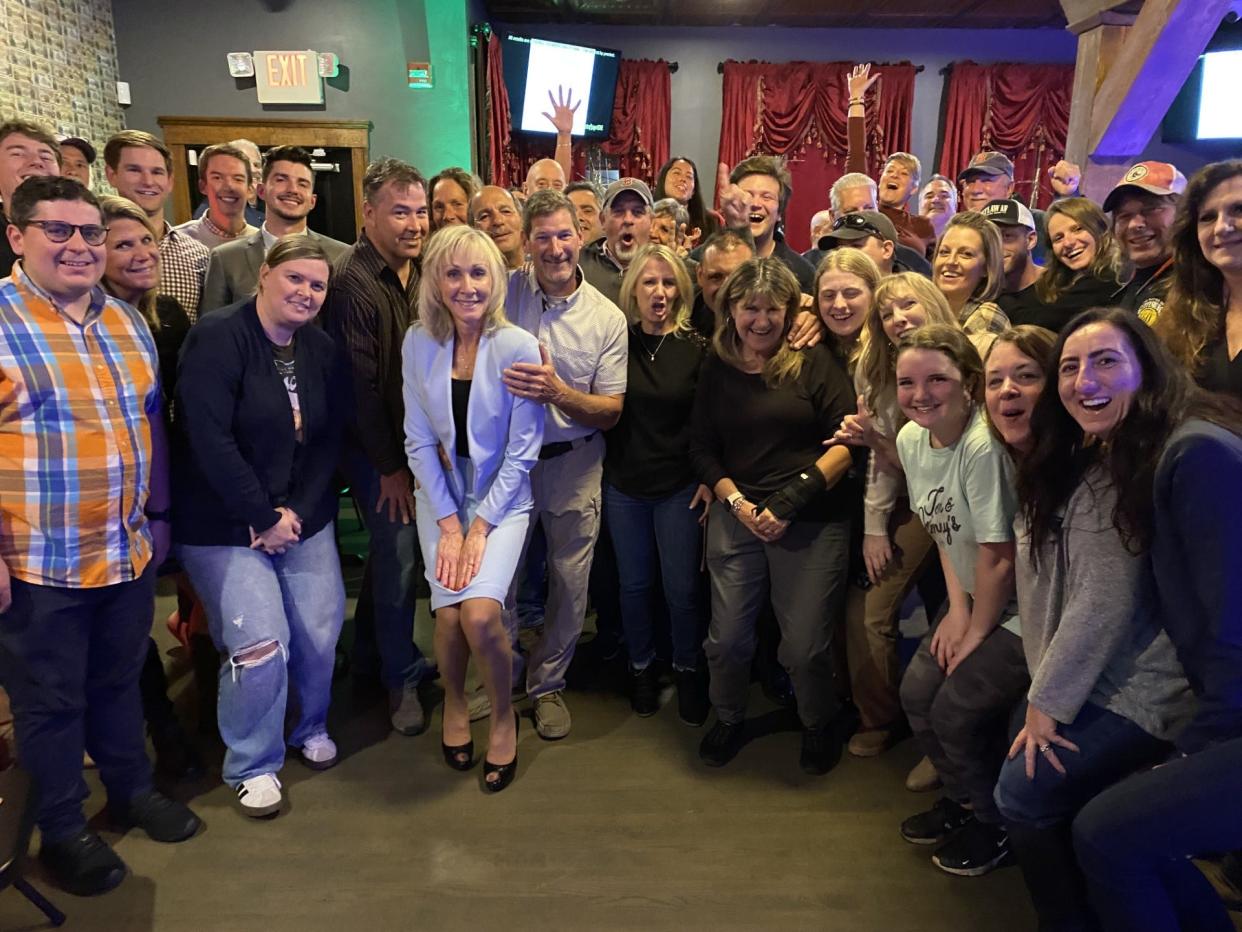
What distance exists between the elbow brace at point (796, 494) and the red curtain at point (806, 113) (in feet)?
21.0

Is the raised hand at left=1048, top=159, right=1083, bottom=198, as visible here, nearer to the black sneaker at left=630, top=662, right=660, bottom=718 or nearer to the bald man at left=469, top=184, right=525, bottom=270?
the bald man at left=469, top=184, right=525, bottom=270

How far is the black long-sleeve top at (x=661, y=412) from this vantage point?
251cm

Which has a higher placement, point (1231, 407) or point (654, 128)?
point (654, 128)

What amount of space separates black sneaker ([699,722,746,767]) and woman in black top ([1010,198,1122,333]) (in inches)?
67.0

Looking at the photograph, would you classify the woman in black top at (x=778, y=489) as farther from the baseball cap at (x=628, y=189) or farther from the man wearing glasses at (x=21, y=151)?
the man wearing glasses at (x=21, y=151)

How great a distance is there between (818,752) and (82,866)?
197 cm

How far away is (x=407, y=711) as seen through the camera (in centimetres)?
260

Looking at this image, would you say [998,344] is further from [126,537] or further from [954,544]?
[126,537]

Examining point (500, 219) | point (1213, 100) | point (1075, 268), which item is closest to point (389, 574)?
point (500, 219)

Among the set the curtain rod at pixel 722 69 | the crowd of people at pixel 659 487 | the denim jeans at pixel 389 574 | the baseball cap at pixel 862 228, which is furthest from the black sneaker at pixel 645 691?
the curtain rod at pixel 722 69

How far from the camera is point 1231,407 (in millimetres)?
1438

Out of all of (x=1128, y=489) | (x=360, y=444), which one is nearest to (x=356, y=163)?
(x=360, y=444)

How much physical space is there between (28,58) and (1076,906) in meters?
6.84

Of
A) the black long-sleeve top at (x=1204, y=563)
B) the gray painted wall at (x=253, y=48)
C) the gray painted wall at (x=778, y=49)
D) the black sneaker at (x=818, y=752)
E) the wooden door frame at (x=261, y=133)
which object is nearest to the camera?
the black long-sleeve top at (x=1204, y=563)
